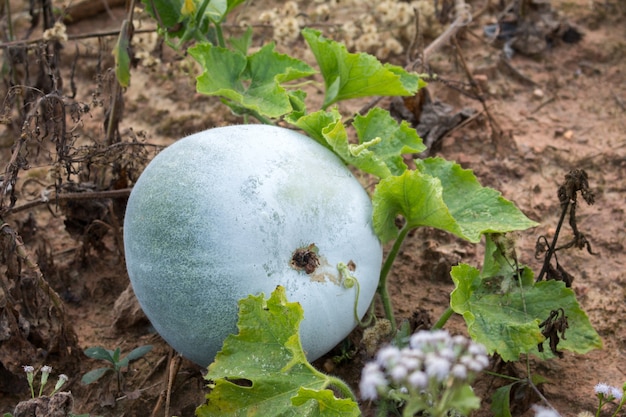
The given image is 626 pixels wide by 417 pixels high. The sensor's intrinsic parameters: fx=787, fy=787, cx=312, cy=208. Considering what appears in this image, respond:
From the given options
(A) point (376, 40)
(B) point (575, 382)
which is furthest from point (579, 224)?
(A) point (376, 40)

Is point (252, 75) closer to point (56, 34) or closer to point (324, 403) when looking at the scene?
point (56, 34)

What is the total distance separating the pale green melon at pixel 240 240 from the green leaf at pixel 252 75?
289 mm

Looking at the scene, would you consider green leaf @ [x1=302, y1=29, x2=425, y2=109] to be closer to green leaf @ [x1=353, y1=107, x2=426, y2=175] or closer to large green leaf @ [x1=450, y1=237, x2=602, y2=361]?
green leaf @ [x1=353, y1=107, x2=426, y2=175]

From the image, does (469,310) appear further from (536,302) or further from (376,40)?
(376,40)

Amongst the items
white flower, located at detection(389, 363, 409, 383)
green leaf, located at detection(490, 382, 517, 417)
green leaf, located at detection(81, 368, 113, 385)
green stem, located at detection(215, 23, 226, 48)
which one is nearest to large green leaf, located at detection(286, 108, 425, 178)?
green stem, located at detection(215, 23, 226, 48)

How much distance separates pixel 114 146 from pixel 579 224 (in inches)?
76.4

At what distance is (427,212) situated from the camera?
8.09 ft

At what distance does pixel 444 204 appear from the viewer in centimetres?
236

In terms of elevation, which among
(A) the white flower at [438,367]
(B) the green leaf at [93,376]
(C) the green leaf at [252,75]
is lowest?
(B) the green leaf at [93,376]

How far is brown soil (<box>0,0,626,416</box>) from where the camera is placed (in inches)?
106

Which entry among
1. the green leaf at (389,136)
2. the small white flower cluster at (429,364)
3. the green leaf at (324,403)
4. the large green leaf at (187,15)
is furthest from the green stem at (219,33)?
the small white flower cluster at (429,364)

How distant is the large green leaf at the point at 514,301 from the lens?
7.95ft

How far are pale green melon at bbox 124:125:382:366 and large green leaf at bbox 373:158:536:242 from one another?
106 millimetres

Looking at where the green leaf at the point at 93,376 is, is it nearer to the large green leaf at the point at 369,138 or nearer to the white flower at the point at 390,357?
the large green leaf at the point at 369,138
